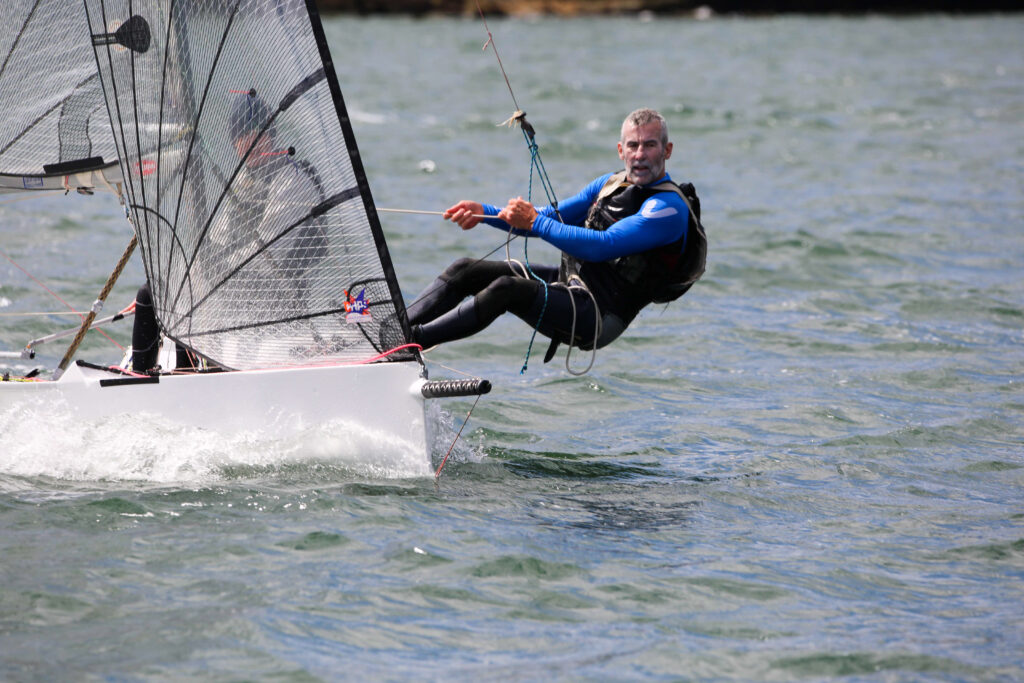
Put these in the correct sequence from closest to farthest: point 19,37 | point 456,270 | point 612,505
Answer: point 612,505
point 456,270
point 19,37

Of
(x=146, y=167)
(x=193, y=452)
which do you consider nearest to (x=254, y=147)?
(x=146, y=167)

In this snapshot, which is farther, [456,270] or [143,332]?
[143,332]

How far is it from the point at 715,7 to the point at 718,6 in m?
0.11

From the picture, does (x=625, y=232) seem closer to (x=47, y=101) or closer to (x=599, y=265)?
(x=599, y=265)

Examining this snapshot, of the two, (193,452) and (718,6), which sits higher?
(718,6)

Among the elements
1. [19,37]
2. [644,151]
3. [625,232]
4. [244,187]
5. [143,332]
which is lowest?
[143,332]

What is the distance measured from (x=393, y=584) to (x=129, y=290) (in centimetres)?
511

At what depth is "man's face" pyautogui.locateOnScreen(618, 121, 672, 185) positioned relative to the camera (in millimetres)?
4844

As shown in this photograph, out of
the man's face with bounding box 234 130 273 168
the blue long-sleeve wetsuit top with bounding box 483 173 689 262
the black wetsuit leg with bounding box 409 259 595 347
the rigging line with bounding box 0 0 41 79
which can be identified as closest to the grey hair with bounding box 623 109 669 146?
the blue long-sleeve wetsuit top with bounding box 483 173 689 262

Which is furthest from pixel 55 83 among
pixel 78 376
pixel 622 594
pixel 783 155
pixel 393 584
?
pixel 783 155

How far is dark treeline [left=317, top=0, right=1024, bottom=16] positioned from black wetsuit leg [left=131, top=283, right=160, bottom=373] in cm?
4007

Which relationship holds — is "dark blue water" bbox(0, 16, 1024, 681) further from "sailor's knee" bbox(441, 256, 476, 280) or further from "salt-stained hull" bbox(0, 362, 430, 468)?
"sailor's knee" bbox(441, 256, 476, 280)

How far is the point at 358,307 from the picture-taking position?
15.5ft

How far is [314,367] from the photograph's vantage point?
468 centimetres
